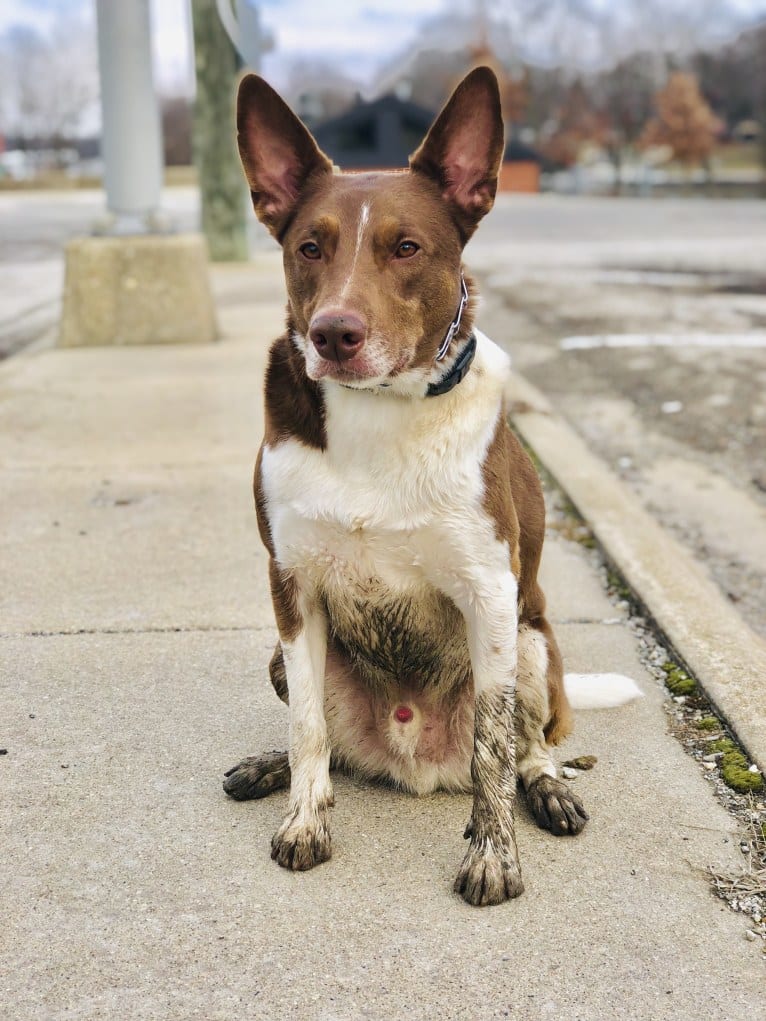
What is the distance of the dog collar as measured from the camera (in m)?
2.67

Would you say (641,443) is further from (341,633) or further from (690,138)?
(690,138)

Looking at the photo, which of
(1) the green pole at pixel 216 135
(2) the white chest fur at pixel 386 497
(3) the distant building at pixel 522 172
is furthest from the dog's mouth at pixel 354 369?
(3) the distant building at pixel 522 172

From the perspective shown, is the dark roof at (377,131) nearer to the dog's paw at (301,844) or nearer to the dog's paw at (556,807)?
the dog's paw at (556,807)

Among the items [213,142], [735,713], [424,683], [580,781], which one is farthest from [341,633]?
[213,142]

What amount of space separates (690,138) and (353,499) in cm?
6386

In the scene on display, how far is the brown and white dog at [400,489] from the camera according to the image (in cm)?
257

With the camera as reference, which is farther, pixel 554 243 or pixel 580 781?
pixel 554 243

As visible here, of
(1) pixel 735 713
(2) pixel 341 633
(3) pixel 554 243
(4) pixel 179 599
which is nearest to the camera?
(2) pixel 341 633

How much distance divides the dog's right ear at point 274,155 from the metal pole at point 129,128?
6.49 m

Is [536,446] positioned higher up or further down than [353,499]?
further down

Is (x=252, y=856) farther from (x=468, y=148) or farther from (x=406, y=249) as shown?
(x=468, y=148)

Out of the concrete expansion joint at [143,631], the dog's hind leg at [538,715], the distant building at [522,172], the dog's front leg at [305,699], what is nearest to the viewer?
the dog's front leg at [305,699]

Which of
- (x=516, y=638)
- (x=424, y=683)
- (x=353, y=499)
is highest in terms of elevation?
(x=353, y=499)

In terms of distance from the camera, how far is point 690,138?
201 ft
